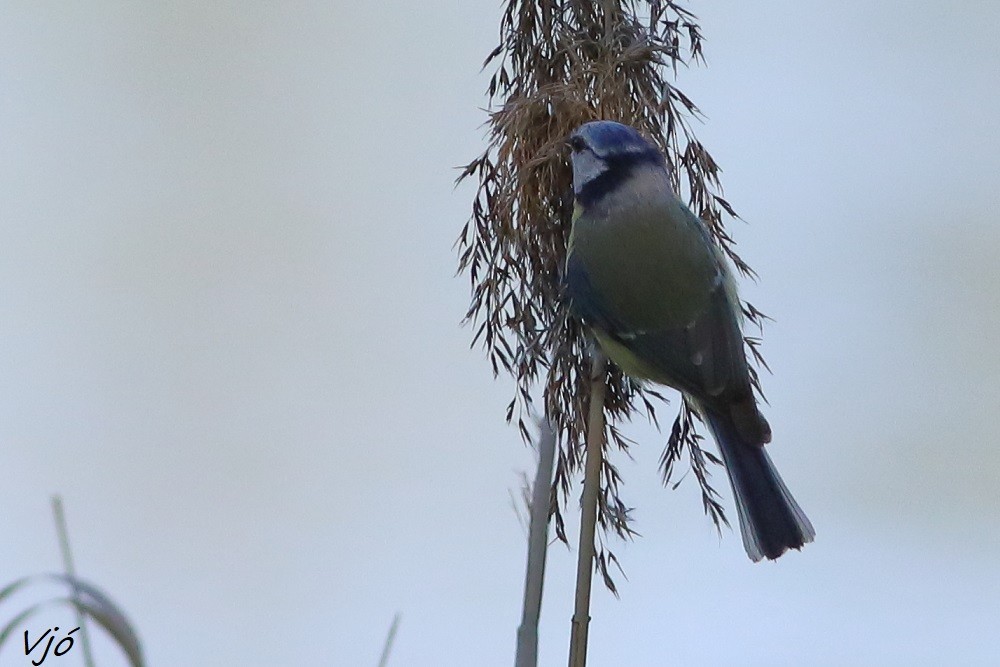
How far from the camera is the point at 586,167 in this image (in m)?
0.51

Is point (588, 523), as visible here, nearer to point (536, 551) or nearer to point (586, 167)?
point (536, 551)

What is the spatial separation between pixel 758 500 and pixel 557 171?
0.23 meters

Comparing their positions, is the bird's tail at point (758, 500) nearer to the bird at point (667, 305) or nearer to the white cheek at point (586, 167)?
the bird at point (667, 305)

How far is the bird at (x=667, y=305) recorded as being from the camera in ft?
1.69

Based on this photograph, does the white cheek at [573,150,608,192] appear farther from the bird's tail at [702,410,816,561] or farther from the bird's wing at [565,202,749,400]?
the bird's tail at [702,410,816,561]

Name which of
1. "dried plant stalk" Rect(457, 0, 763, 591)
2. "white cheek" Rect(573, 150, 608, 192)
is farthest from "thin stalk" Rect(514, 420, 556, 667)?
"white cheek" Rect(573, 150, 608, 192)

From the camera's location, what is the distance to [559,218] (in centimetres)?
55

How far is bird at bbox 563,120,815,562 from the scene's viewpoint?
20.3 inches

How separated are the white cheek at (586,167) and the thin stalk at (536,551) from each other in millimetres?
150

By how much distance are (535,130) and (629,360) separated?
15 centimetres

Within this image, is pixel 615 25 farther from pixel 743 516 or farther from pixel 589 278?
pixel 743 516

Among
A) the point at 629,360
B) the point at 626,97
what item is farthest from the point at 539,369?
the point at 626,97

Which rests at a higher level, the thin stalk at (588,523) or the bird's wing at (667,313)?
the bird's wing at (667,313)

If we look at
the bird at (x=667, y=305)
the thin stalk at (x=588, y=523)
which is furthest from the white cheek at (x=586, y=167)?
the thin stalk at (x=588, y=523)
